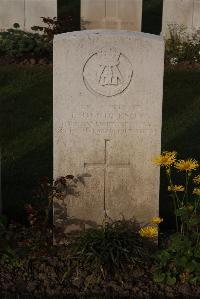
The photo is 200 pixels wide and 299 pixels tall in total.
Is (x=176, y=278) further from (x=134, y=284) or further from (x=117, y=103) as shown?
(x=117, y=103)

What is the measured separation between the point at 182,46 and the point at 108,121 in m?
7.12

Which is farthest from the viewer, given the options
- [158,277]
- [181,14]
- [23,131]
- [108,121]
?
[181,14]

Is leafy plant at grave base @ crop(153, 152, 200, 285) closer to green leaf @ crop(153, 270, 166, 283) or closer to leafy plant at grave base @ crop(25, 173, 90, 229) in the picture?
green leaf @ crop(153, 270, 166, 283)

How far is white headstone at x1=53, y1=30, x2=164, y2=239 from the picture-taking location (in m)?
5.18

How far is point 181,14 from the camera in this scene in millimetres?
12797

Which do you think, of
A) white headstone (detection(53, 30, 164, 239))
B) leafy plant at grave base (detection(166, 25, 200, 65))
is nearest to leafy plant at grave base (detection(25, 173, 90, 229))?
→ white headstone (detection(53, 30, 164, 239))

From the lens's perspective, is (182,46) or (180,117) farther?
(182,46)

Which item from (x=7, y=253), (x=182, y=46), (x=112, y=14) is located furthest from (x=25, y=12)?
(x=7, y=253)

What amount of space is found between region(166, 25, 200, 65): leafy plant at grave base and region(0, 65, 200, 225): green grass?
651 mm

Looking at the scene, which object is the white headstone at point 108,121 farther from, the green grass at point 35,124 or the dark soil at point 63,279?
the green grass at point 35,124

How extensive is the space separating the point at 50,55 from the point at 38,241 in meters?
7.04

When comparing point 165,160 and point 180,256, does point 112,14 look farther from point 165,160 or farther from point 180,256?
point 180,256

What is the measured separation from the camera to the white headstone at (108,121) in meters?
5.18

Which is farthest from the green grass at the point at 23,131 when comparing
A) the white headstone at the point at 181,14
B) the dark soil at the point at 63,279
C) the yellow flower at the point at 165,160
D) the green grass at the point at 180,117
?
the white headstone at the point at 181,14
